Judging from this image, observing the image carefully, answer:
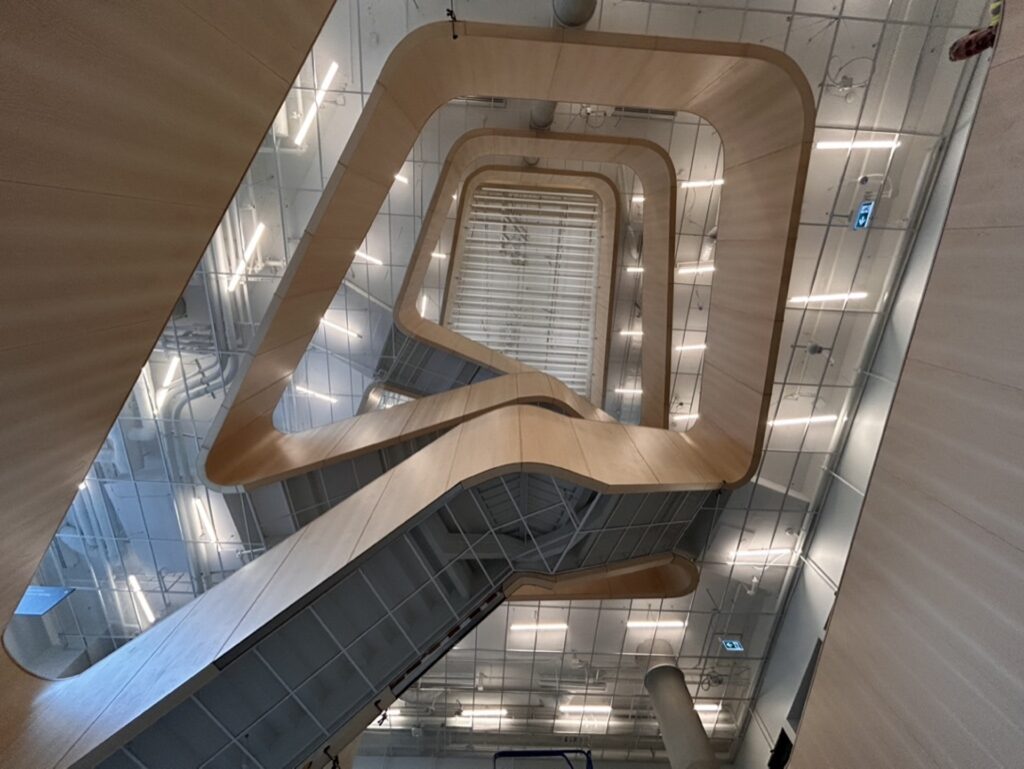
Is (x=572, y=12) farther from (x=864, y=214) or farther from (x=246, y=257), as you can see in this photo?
(x=864, y=214)

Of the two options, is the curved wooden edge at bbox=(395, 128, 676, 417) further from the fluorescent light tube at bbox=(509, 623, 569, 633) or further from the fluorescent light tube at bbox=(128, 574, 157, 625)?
the fluorescent light tube at bbox=(128, 574, 157, 625)

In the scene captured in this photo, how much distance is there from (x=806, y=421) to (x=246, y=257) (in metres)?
12.0

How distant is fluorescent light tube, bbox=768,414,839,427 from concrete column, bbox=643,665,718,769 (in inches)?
293

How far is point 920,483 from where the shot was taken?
123 inches

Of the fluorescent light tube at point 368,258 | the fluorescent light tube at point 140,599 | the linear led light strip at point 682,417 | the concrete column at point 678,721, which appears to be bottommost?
the concrete column at point 678,721

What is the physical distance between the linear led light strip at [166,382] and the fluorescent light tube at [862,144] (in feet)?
42.9

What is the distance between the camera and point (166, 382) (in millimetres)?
9062

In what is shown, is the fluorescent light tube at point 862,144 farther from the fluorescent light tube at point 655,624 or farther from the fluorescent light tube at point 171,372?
the fluorescent light tube at point 171,372

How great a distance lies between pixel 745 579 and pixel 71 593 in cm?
1574

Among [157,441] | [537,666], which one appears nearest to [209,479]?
[157,441]

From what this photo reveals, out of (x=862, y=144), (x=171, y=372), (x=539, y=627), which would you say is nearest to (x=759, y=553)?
(x=539, y=627)

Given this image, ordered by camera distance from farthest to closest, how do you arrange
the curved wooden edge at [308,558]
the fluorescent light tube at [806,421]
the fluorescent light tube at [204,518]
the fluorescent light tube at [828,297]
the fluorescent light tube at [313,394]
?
the fluorescent light tube at [313,394] → the fluorescent light tube at [806,421] → the fluorescent light tube at [204,518] → the fluorescent light tube at [828,297] → the curved wooden edge at [308,558]

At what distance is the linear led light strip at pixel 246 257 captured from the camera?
8328 millimetres

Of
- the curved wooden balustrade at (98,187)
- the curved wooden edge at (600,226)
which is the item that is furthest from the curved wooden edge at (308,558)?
the curved wooden edge at (600,226)
